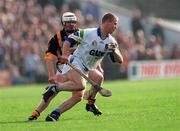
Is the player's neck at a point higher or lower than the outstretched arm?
higher

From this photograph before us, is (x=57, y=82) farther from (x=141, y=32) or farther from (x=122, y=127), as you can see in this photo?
(x=141, y=32)

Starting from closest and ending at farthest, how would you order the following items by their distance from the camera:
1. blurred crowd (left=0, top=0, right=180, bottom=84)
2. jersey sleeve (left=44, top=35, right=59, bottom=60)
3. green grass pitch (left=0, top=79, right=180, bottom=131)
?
green grass pitch (left=0, top=79, right=180, bottom=131), jersey sleeve (left=44, top=35, right=59, bottom=60), blurred crowd (left=0, top=0, right=180, bottom=84)

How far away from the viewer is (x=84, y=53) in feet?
49.4

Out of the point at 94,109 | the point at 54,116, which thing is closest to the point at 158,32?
the point at 94,109

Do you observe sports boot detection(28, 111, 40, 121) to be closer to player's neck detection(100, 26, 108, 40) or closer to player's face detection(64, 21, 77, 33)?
player's face detection(64, 21, 77, 33)

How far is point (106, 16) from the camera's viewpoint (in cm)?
1466

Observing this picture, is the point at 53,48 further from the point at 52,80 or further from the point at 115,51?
the point at 115,51

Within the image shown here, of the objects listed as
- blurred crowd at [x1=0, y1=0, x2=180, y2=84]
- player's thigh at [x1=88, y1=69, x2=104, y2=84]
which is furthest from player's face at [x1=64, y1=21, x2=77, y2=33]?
blurred crowd at [x1=0, y1=0, x2=180, y2=84]

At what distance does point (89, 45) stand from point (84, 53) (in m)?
0.21

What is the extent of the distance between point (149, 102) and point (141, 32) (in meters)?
21.0

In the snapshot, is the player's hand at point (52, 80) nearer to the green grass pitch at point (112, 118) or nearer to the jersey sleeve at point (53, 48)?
the jersey sleeve at point (53, 48)

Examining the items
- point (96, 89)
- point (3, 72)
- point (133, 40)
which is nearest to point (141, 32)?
point (133, 40)

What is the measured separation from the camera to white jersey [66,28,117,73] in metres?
14.8

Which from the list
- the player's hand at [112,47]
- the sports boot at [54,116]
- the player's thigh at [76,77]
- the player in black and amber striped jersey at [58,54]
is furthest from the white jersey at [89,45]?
the sports boot at [54,116]
